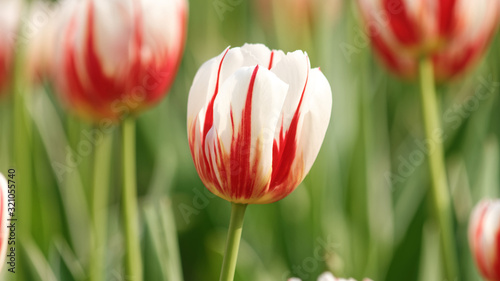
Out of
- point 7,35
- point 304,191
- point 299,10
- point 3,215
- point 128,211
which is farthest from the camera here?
point 299,10

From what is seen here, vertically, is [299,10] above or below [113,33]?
above

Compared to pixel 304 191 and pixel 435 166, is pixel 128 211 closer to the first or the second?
pixel 435 166

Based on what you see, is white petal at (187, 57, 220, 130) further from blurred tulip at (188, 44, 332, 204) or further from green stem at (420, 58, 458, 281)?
green stem at (420, 58, 458, 281)

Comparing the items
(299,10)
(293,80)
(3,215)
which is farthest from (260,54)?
(299,10)

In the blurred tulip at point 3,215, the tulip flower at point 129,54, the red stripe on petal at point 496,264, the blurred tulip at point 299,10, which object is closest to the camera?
the blurred tulip at point 3,215

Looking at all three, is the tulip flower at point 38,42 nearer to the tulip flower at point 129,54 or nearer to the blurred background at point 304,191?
the blurred background at point 304,191

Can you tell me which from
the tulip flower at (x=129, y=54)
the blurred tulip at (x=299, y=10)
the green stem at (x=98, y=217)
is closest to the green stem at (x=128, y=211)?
the tulip flower at (x=129, y=54)
